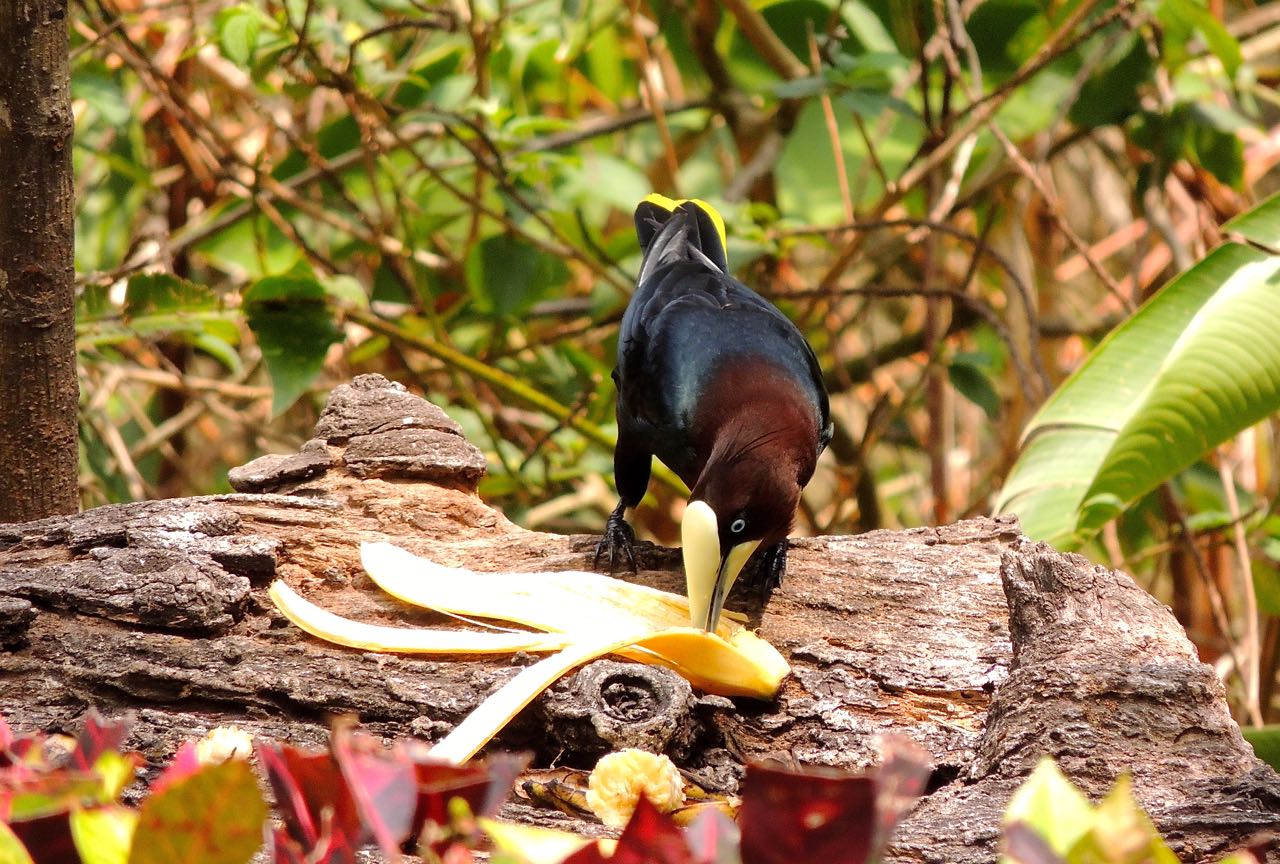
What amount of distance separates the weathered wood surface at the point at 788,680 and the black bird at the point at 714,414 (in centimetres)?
15

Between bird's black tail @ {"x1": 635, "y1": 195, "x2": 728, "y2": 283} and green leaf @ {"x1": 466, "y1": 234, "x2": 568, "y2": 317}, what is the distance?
45 centimetres

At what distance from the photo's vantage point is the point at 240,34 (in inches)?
126

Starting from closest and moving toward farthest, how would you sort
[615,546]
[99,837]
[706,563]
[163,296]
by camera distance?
[99,837]
[706,563]
[615,546]
[163,296]

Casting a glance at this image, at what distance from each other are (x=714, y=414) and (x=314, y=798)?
1861mm

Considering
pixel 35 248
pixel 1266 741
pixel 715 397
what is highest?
pixel 35 248

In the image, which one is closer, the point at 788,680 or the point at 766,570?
the point at 788,680

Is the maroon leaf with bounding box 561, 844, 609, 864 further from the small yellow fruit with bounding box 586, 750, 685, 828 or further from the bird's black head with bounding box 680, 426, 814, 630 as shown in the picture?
the bird's black head with bounding box 680, 426, 814, 630

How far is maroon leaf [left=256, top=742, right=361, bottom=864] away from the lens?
3.13 ft

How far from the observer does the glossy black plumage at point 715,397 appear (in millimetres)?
2537

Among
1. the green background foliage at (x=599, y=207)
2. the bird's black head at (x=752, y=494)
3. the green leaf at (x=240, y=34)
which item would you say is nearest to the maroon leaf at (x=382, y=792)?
the bird's black head at (x=752, y=494)

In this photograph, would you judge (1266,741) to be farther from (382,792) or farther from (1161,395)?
(382,792)

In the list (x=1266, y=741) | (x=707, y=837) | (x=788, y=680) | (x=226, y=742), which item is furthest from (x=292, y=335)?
(x=707, y=837)

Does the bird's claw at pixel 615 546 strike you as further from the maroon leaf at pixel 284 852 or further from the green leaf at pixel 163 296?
the maroon leaf at pixel 284 852

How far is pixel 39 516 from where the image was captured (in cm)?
232
